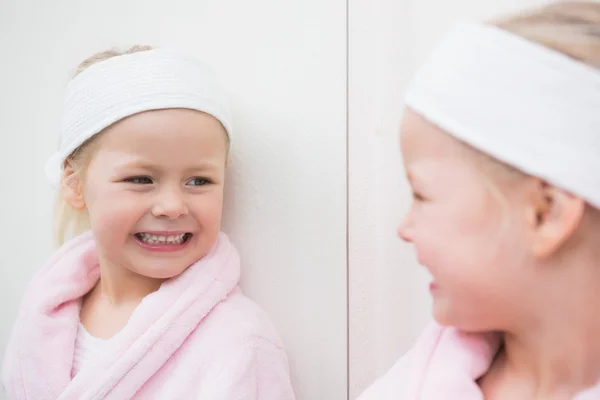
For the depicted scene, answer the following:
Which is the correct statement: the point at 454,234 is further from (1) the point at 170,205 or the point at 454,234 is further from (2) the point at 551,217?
(1) the point at 170,205

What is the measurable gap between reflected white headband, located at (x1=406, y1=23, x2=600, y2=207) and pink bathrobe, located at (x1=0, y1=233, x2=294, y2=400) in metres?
0.45

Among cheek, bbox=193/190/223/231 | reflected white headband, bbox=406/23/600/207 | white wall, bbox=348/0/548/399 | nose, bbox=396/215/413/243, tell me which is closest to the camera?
reflected white headband, bbox=406/23/600/207

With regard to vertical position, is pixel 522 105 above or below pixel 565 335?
above

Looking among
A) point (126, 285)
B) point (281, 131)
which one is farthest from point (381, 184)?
point (126, 285)

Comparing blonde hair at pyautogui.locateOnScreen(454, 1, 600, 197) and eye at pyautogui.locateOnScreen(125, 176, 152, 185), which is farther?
eye at pyautogui.locateOnScreen(125, 176, 152, 185)

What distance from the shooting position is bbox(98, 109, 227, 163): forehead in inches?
33.8

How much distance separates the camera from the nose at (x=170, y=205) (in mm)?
868

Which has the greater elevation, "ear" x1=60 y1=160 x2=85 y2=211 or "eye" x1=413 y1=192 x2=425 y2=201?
"eye" x1=413 y1=192 x2=425 y2=201

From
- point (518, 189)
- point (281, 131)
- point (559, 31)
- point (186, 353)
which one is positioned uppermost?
point (559, 31)

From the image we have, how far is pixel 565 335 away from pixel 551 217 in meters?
0.11

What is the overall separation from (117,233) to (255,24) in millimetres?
372

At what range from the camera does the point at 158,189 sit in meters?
0.89

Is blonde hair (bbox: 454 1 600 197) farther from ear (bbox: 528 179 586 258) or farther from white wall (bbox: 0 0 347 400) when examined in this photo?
white wall (bbox: 0 0 347 400)

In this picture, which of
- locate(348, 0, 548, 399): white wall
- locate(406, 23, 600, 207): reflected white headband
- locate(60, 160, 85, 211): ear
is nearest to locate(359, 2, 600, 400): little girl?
locate(406, 23, 600, 207): reflected white headband
